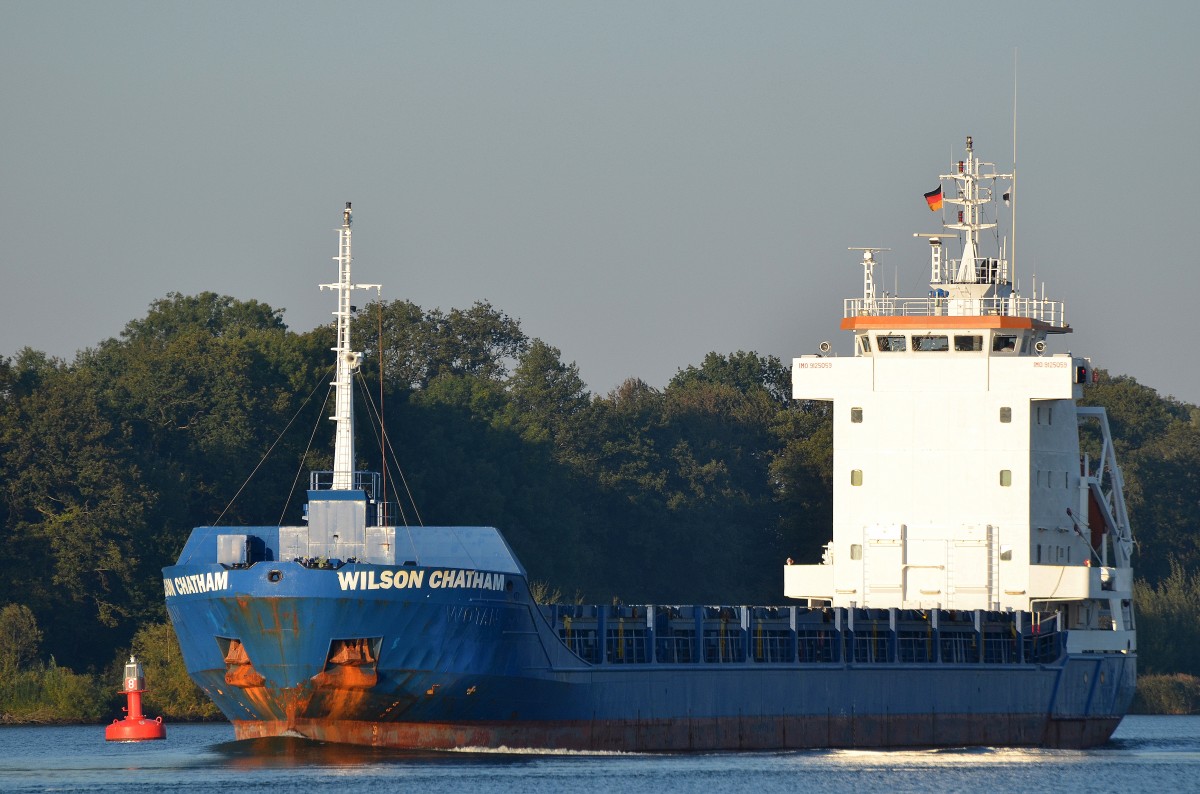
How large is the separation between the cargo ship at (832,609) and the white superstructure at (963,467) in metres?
0.05

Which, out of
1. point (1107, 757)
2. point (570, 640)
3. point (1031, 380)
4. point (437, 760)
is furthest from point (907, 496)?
point (437, 760)

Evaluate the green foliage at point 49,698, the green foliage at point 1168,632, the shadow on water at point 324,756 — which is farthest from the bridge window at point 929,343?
the green foliage at point 1168,632

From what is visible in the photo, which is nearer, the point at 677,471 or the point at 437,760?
the point at 437,760

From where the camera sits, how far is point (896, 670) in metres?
50.6

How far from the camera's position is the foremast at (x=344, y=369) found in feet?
149

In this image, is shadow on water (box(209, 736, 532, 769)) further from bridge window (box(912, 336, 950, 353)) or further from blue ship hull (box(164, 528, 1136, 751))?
bridge window (box(912, 336, 950, 353))

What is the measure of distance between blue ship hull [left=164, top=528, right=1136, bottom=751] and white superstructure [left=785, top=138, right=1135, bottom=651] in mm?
1508

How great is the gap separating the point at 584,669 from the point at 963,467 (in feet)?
40.0

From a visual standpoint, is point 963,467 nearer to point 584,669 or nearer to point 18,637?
point 584,669

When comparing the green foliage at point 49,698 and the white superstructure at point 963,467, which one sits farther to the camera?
the green foliage at point 49,698

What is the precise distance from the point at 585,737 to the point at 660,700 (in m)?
2.04

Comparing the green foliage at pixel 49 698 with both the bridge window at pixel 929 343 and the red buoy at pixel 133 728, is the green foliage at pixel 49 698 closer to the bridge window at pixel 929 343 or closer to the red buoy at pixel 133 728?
the red buoy at pixel 133 728

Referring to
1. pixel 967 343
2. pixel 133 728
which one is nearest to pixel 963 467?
pixel 967 343

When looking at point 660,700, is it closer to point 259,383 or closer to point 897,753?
point 897,753
